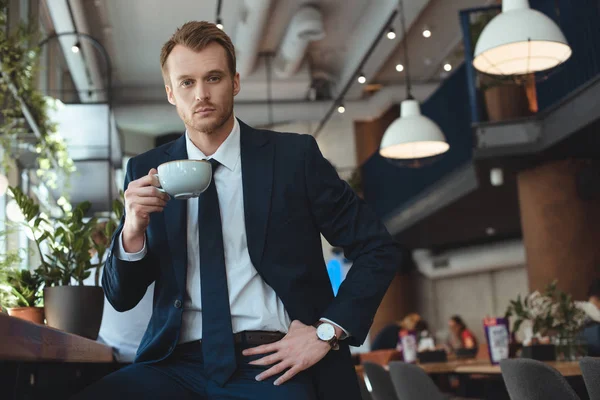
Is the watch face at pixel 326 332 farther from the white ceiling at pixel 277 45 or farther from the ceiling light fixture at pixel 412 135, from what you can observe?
the white ceiling at pixel 277 45

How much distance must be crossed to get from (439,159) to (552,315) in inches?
129

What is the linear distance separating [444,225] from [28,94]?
8129 millimetres

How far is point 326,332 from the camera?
163cm

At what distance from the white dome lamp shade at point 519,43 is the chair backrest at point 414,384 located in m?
2.03

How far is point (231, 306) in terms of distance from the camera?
5.45 feet

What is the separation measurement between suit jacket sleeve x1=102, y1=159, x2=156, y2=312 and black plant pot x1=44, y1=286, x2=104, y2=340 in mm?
703

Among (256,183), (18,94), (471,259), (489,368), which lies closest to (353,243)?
(256,183)

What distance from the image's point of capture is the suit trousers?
1.57m

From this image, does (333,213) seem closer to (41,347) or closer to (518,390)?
(41,347)

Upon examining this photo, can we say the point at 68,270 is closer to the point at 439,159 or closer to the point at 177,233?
the point at 177,233

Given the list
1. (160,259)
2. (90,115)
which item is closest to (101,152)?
(90,115)

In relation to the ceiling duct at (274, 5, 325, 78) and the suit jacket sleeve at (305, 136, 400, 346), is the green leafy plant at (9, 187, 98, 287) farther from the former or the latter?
the ceiling duct at (274, 5, 325, 78)

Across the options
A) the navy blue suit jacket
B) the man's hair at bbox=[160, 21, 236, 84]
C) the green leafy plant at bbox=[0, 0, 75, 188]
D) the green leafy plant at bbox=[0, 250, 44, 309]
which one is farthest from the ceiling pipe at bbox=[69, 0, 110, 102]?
the navy blue suit jacket

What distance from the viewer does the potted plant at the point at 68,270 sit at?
2.46 meters
